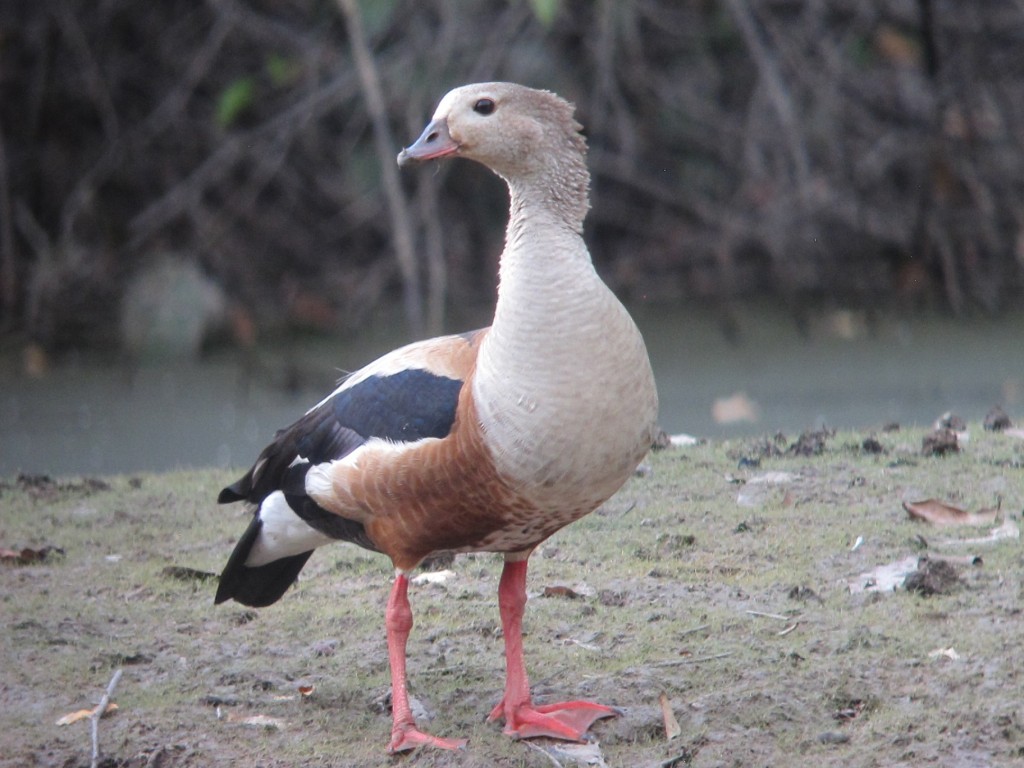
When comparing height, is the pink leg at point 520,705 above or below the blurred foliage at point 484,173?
below

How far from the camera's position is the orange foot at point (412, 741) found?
8.66ft

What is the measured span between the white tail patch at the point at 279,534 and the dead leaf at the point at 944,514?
4.89 feet

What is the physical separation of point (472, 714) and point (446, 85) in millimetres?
4288

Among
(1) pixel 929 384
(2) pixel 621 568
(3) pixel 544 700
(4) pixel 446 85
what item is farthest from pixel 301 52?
(3) pixel 544 700

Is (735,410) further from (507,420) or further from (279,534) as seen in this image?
(507,420)

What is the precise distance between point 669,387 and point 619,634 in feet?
10.0

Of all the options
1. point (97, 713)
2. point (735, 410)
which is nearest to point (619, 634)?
point (97, 713)

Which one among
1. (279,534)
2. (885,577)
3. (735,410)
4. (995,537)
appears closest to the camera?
(279,534)

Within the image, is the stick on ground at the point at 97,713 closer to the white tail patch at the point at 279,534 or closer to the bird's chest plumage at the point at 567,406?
the white tail patch at the point at 279,534

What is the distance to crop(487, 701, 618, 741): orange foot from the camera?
268cm

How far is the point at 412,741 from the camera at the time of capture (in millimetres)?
2645

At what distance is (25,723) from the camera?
272cm

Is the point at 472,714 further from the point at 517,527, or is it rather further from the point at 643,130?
the point at 643,130

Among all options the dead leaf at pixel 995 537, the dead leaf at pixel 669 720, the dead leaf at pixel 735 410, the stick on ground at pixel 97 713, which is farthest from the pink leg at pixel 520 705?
the dead leaf at pixel 735 410
